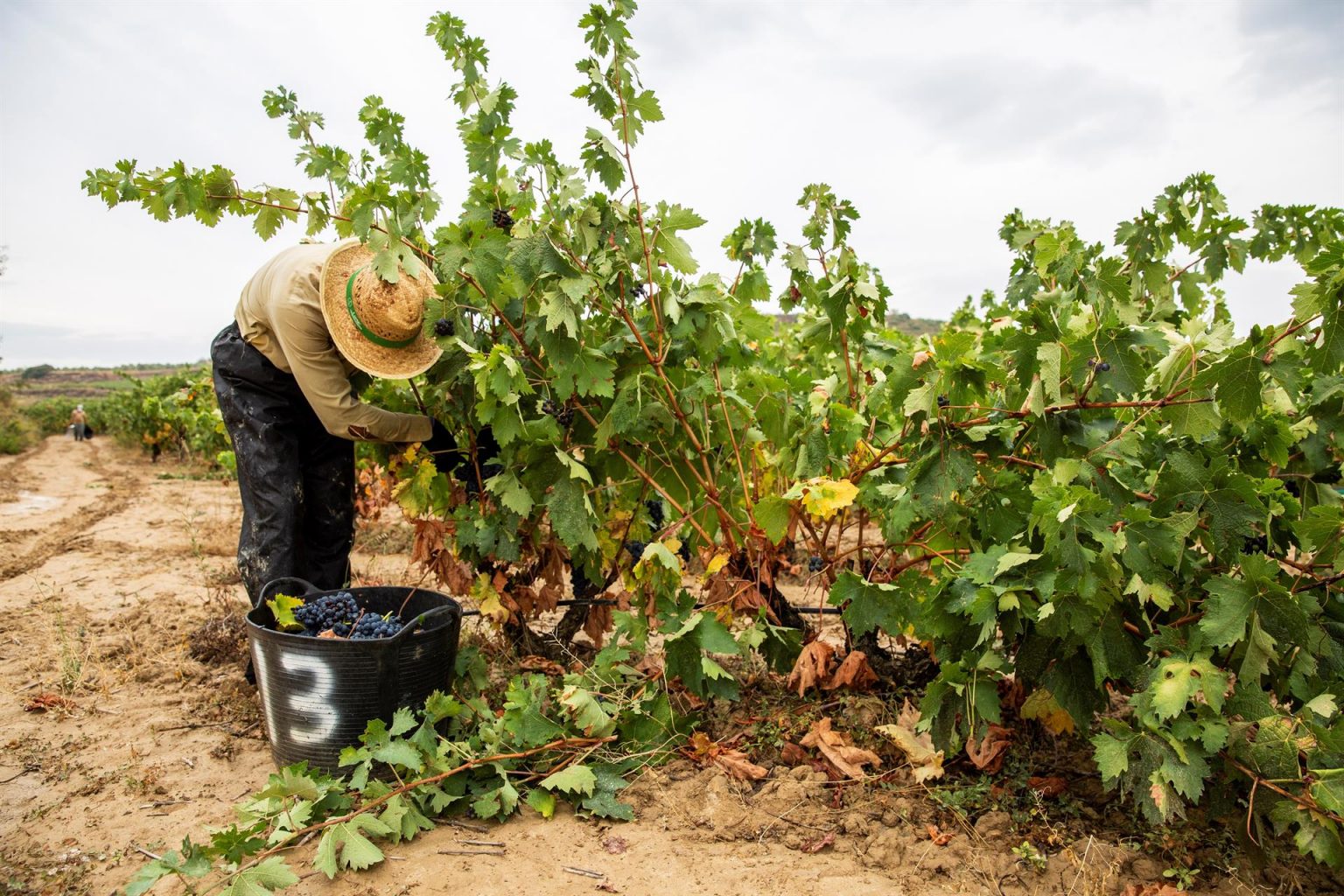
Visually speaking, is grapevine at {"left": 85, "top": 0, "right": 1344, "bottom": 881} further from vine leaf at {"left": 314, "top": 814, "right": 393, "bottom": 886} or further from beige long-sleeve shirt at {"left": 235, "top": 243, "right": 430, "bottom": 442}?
vine leaf at {"left": 314, "top": 814, "right": 393, "bottom": 886}

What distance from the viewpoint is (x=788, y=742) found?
10.4 feet

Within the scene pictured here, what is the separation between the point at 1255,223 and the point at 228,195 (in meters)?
4.82

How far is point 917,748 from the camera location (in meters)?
2.96

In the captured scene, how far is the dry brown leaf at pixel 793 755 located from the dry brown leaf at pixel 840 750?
3cm

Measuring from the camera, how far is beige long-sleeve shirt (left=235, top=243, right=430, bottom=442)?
3.67 meters

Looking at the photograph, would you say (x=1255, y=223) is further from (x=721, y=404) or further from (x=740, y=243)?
(x=721, y=404)

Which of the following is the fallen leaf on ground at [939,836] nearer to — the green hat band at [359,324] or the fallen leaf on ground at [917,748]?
the fallen leaf on ground at [917,748]

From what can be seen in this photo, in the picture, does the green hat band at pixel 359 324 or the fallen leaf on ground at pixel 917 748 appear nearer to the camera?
the fallen leaf on ground at pixel 917 748

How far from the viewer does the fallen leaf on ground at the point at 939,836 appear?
2.59 m

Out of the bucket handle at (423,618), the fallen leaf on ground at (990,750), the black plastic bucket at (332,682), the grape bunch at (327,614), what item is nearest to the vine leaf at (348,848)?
the black plastic bucket at (332,682)

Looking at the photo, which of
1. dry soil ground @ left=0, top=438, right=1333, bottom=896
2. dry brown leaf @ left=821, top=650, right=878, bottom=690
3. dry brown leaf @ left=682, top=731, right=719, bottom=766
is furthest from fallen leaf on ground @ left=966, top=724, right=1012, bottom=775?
dry brown leaf @ left=682, top=731, right=719, bottom=766

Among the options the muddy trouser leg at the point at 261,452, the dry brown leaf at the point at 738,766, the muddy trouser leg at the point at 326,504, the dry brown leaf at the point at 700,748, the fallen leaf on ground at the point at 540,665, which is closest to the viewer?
the dry brown leaf at the point at 738,766

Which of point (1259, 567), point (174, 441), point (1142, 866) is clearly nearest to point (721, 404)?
point (1259, 567)

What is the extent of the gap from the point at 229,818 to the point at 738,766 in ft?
6.15
